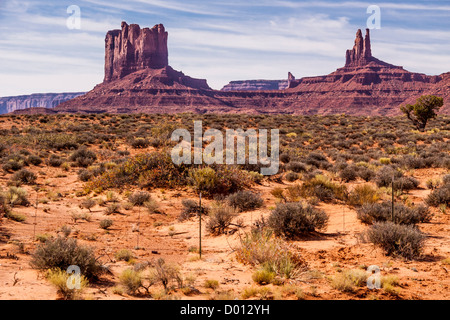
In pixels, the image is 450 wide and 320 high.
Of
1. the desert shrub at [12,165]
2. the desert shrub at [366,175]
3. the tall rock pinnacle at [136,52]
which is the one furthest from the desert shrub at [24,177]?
the tall rock pinnacle at [136,52]

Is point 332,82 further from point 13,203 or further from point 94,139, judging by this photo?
point 13,203

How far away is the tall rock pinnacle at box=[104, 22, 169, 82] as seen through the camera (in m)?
170

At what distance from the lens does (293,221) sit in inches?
339

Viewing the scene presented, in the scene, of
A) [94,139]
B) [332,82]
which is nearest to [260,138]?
[94,139]

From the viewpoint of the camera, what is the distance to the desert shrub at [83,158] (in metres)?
20.1

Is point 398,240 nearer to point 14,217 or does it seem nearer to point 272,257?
point 272,257

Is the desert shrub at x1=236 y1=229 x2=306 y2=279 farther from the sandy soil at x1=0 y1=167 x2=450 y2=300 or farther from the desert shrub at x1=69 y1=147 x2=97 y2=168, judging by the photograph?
the desert shrub at x1=69 y1=147 x2=97 y2=168

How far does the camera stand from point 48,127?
113ft

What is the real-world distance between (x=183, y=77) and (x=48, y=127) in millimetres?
156914

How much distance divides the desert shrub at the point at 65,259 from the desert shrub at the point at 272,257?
2.72 meters

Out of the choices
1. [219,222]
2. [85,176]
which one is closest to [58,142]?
[85,176]

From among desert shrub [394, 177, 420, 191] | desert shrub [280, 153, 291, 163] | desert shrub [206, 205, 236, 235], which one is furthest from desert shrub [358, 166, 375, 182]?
desert shrub [206, 205, 236, 235]

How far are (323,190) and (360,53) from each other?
621 feet

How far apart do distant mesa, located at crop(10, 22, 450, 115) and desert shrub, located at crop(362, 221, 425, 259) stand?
122473mm
